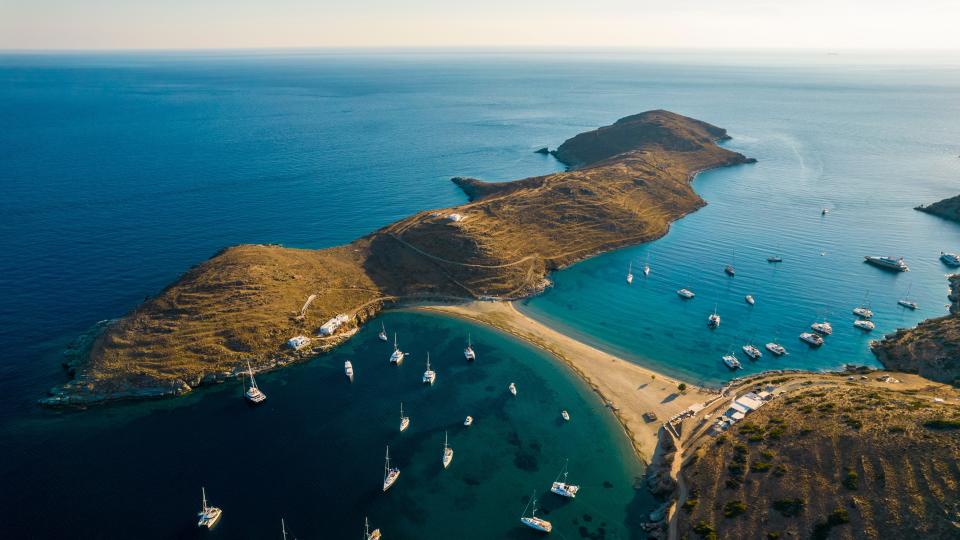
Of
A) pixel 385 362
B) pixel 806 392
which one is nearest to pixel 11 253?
pixel 385 362

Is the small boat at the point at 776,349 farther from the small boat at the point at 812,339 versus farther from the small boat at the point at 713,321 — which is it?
the small boat at the point at 713,321

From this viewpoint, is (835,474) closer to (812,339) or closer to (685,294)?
(812,339)

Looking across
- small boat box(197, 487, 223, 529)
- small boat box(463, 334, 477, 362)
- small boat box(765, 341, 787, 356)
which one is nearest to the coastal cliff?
small boat box(463, 334, 477, 362)

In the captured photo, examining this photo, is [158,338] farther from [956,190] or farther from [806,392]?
[956,190]

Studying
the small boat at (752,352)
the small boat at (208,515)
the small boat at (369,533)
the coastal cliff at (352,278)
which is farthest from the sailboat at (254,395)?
the small boat at (752,352)

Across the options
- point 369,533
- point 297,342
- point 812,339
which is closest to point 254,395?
point 297,342
